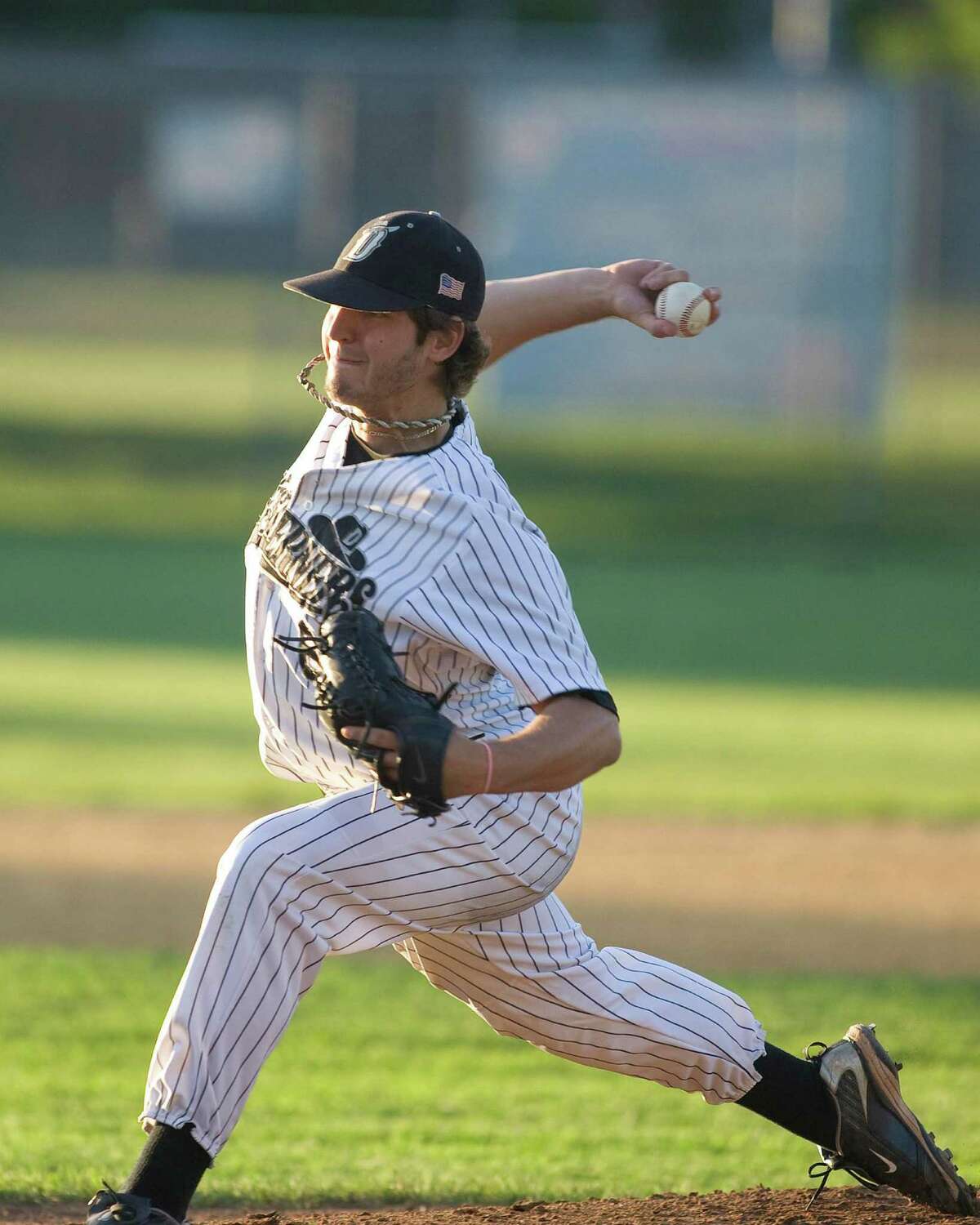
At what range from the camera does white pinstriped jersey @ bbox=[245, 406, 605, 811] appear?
2967mm

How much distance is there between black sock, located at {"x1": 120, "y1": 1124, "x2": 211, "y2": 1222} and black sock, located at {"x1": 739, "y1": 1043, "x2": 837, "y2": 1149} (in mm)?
1040

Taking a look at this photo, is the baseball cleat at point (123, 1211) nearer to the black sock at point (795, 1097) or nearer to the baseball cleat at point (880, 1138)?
the black sock at point (795, 1097)

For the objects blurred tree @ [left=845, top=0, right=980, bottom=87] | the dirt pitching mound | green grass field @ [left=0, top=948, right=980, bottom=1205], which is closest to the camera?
the dirt pitching mound

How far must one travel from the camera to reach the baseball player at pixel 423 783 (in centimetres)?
286

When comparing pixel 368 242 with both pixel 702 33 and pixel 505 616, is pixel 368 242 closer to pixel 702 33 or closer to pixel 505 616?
pixel 505 616

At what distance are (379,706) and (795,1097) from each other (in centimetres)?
116

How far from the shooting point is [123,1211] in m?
2.79

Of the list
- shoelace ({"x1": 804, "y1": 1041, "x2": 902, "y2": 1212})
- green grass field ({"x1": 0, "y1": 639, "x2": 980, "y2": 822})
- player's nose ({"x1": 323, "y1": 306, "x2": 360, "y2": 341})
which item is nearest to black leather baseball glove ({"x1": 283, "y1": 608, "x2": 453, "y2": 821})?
player's nose ({"x1": 323, "y1": 306, "x2": 360, "y2": 341})

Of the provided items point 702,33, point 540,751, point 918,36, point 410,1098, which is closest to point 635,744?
point 410,1098

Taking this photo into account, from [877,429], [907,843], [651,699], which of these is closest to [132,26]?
[877,429]

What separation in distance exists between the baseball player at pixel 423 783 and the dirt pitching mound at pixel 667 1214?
3.5 inches

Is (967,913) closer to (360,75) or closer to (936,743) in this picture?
(936,743)

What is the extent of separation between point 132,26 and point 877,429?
637 inches

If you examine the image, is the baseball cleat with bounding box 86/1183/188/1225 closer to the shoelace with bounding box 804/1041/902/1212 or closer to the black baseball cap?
the shoelace with bounding box 804/1041/902/1212
